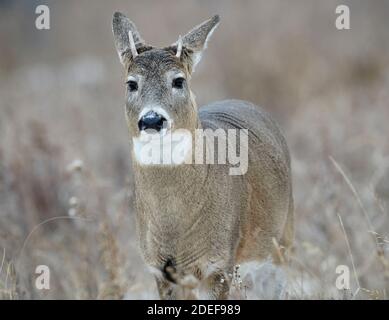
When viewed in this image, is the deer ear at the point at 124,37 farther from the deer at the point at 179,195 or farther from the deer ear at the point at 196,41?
the deer ear at the point at 196,41

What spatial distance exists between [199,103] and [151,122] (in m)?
8.61

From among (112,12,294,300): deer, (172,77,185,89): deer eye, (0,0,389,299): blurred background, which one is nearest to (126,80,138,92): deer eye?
(112,12,294,300): deer

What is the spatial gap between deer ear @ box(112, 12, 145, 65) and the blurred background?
1.15m

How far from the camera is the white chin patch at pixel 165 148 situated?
5.57 meters

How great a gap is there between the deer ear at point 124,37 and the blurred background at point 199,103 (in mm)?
1153

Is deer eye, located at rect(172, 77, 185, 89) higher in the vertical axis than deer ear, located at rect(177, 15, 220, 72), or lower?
lower

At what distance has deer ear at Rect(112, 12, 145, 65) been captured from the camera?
243 inches

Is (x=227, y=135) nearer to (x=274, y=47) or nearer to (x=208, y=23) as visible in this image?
(x=208, y=23)

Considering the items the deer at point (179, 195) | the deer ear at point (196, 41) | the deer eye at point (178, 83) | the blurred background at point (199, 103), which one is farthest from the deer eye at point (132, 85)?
the blurred background at point (199, 103)

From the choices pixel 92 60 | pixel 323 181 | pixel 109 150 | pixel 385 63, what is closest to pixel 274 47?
pixel 385 63

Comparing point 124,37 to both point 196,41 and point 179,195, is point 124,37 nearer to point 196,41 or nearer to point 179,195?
point 196,41

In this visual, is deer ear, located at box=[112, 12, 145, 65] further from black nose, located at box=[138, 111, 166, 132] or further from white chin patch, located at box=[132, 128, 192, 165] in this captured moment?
black nose, located at box=[138, 111, 166, 132]

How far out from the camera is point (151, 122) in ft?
17.5

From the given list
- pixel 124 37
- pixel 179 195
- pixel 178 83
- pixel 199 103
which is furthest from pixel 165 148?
pixel 199 103
